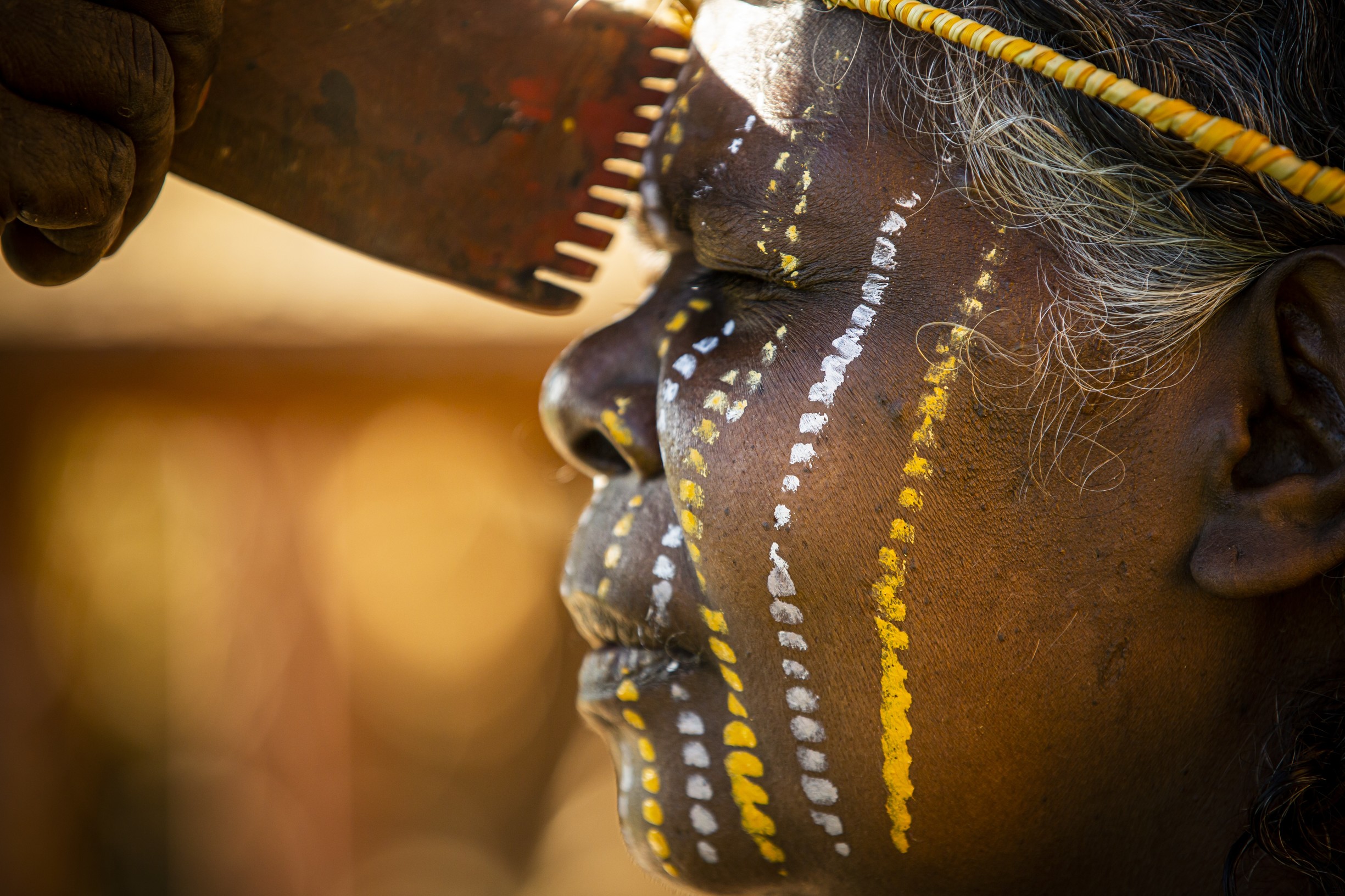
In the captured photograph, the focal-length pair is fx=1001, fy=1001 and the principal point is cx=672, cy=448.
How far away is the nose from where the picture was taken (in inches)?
43.8

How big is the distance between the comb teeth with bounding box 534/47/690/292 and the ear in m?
0.76

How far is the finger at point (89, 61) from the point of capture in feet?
2.74

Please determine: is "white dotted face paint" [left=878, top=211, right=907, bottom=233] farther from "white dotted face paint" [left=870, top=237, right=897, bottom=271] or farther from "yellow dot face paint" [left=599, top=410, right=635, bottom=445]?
"yellow dot face paint" [left=599, top=410, right=635, bottom=445]

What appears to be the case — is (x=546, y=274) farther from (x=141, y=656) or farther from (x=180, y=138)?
(x=141, y=656)

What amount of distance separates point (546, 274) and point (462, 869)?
3428 millimetres

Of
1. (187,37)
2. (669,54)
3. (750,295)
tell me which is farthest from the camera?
(669,54)

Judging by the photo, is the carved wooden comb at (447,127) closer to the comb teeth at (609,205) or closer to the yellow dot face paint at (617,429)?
the comb teeth at (609,205)

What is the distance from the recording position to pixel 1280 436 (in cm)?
92

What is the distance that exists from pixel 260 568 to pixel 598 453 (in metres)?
3.09

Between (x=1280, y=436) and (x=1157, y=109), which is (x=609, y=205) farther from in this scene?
(x=1280, y=436)

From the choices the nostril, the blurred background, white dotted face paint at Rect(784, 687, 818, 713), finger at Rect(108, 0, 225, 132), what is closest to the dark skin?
white dotted face paint at Rect(784, 687, 818, 713)

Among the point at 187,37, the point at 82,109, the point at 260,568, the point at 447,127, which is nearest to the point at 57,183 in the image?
the point at 82,109

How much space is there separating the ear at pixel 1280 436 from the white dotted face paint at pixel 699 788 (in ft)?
1.71

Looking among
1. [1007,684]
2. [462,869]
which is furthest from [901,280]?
[462,869]
